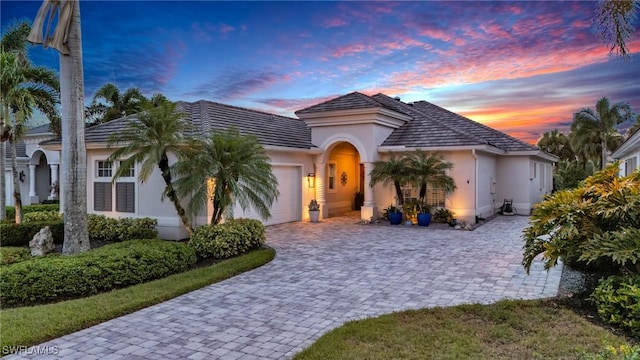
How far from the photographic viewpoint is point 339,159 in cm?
2011

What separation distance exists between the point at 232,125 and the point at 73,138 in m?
6.95

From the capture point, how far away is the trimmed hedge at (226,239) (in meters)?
9.46

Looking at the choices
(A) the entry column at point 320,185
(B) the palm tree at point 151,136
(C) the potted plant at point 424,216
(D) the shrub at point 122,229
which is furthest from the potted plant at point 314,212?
(B) the palm tree at point 151,136

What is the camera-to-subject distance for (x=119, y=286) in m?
7.35

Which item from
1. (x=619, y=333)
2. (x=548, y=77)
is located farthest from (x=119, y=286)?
(x=548, y=77)

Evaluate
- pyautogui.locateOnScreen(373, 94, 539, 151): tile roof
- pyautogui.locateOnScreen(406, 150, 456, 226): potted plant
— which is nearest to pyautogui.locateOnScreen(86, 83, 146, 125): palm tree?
pyautogui.locateOnScreen(373, 94, 539, 151): tile roof

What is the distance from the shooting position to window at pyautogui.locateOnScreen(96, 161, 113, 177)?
1353 centimetres

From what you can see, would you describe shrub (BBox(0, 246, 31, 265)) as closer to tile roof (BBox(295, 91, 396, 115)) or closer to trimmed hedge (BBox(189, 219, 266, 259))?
trimmed hedge (BBox(189, 219, 266, 259))

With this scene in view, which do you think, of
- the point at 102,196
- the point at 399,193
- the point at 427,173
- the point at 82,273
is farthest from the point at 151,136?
the point at 399,193

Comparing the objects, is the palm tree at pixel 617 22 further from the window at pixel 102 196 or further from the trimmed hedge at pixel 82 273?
the window at pixel 102 196

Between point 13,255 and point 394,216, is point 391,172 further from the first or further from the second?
point 13,255

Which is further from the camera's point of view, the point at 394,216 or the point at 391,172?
the point at 394,216

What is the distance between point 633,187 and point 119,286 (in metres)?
8.65

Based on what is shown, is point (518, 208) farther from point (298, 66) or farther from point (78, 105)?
point (78, 105)
